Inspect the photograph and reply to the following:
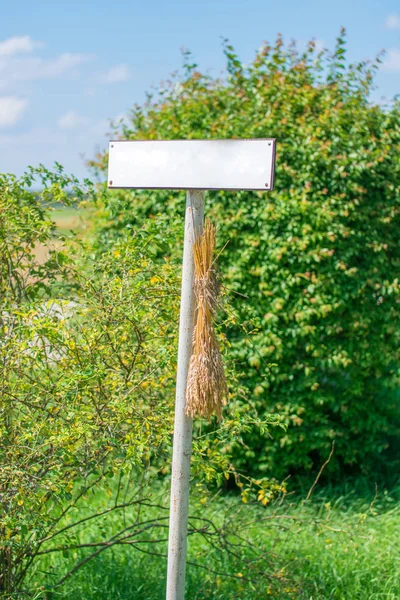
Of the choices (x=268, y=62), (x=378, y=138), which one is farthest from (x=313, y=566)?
(x=268, y=62)

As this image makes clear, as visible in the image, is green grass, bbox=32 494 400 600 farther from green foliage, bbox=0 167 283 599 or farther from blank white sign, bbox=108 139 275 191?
blank white sign, bbox=108 139 275 191

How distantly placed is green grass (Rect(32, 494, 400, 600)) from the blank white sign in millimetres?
1704

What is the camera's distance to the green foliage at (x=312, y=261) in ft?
15.9

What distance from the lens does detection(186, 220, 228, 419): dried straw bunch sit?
8.24ft

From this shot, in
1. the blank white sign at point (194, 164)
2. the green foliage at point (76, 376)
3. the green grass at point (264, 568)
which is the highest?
the blank white sign at point (194, 164)

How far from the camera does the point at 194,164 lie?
2572 millimetres

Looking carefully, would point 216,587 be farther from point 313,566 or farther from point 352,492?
point 352,492

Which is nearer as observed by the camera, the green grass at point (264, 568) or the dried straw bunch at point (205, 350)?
the dried straw bunch at point (205, 350)

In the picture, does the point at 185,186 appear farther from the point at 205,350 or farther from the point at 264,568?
the point at 264,568

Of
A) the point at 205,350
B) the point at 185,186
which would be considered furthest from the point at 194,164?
the point at 205,350

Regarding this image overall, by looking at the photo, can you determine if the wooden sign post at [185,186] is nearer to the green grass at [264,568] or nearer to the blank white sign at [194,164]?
the blank white sign at [194,164]

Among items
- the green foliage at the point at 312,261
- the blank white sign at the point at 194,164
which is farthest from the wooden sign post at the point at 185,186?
the green foliage at the point at 312,261

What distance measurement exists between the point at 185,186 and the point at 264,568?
82.1 inches

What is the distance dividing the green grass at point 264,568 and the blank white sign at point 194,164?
1.70 meters
